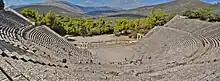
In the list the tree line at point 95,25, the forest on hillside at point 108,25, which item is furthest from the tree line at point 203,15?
the tree line at point 95,25

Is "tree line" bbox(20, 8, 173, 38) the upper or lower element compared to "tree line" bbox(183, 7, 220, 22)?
lower

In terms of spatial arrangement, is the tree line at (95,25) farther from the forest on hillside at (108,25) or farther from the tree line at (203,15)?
the tree line at (203,15)

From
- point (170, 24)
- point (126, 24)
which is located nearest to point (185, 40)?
point (170, 24)

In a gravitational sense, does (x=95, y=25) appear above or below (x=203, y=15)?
below

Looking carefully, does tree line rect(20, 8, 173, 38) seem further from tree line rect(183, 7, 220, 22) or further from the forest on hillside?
tree line rect(183, 7, 220, 22)

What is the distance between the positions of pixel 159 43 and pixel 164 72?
51.5 ft

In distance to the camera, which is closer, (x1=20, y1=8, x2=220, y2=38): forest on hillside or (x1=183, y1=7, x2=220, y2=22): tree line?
(x1=20, y1=8, x2=220, y2=38): forest on hillside

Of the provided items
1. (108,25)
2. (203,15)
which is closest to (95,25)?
(108,25)

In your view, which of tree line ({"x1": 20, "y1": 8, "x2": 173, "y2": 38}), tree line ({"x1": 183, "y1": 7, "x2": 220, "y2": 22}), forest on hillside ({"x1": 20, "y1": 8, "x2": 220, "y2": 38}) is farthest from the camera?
tree line ({"x1": 183, "y1": 7, "x2": 220, "y2": 22})

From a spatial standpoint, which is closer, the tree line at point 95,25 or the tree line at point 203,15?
the tree line at point 95,25

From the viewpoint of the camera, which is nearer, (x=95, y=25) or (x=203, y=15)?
(x=203, y=15)

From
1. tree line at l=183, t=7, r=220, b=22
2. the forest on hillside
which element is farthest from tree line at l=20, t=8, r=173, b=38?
tree line at l=183, t=7, r=220, b=22

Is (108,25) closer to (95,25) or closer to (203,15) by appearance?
(95,25)

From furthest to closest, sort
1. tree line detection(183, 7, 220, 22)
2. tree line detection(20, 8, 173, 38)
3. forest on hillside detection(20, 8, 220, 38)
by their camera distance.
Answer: tree line detection(183, 7, 220, 22), forest on hillside detection(20, 8, 220, 38), tree line detection(20, 8, 173, 38)
